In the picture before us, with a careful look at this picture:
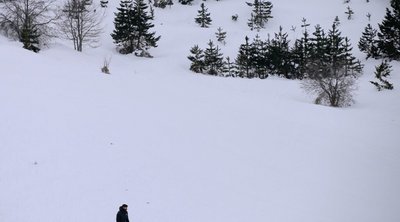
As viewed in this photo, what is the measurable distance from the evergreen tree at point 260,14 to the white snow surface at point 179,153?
113ft

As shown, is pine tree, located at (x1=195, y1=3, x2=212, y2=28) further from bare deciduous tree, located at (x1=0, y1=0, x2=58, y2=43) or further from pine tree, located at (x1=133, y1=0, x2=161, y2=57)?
bare deciduous tree, located at (x1=0, y1=0, x2=58, y2=43)

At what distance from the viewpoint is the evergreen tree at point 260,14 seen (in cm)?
6288

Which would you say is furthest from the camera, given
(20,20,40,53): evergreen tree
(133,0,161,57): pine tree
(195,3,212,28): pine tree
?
(195,3,212,28): pine tree

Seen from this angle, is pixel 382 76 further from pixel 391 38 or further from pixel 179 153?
pixel 179 153

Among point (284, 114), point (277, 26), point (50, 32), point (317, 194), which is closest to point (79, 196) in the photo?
point (317, 194)

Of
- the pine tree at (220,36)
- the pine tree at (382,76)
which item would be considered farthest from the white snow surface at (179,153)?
the pine tree at (220,36)

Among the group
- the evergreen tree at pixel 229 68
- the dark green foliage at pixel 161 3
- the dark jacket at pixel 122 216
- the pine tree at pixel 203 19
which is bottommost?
the dark jacket at pixel 122 216

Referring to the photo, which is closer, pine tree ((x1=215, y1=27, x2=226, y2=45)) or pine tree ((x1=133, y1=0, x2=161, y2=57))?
pine tree ((x1=133, y1=0, x2=161, y2=57))

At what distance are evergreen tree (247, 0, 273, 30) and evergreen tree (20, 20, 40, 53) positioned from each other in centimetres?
3639

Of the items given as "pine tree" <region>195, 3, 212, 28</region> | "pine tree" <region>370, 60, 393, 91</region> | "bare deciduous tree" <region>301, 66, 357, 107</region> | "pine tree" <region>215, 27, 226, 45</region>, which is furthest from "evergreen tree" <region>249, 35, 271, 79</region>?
"pine tree" <region>195, 3, 212, 28</region>

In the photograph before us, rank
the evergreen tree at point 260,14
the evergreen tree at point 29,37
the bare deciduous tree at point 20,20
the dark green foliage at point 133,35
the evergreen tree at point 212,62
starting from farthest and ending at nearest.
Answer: the evergreen tree at point 260,14 < the dark green foliage at point 133,35 < the evergreen tree at point 212,62 < the bare deciduous tree at point 20,20 < the evergreen tree at point 29,37

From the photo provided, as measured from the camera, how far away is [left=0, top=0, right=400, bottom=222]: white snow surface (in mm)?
12695

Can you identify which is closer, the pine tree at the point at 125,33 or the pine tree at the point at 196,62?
the pine tree at the point at 196,62

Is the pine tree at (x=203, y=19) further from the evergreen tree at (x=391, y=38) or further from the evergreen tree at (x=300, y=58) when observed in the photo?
the evergreen tree at (x=391, y=38)
